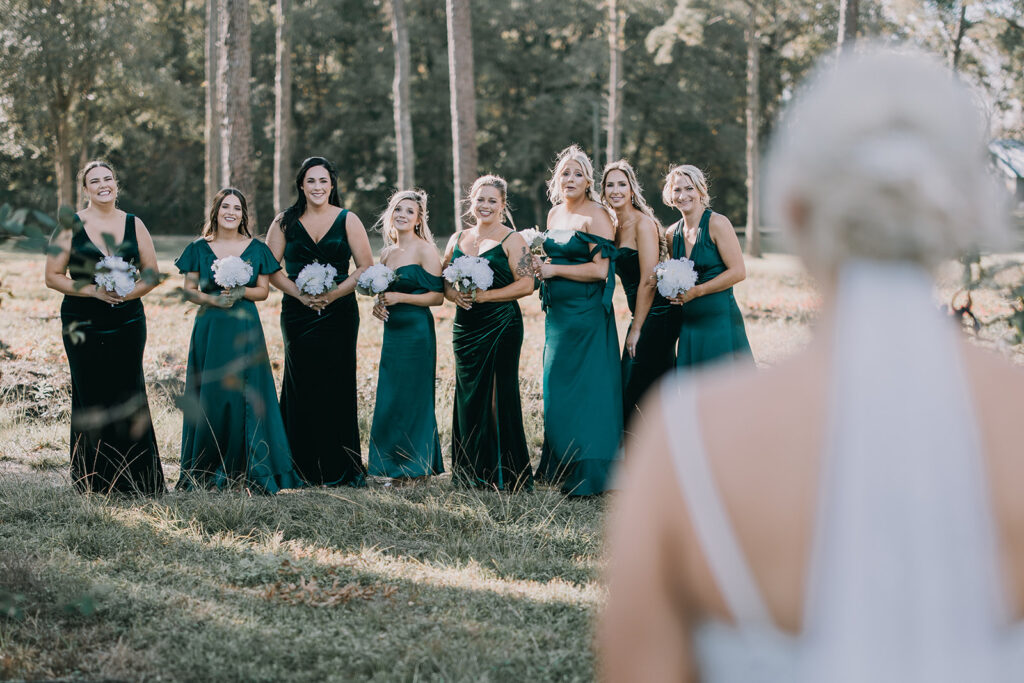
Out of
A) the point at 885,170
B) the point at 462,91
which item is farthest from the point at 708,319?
the point at 462,91

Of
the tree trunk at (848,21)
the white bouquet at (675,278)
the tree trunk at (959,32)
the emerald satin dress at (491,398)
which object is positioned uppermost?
the tree trunk at (959,32)

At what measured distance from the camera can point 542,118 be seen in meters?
47.2

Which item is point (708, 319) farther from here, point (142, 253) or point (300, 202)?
point (142, 253)

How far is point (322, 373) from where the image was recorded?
744 cm

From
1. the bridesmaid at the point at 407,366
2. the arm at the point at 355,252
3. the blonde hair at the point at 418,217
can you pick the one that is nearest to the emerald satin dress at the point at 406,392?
the bridesmaid at the point at 407,366

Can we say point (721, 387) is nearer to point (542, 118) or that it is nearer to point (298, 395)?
point (298, 395)

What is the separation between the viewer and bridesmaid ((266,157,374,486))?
24.3 ft

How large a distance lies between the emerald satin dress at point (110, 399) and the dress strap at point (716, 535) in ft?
20.3

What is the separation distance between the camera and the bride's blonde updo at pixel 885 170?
124cm

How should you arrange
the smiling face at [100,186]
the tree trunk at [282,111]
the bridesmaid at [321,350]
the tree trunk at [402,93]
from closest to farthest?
the smiling face at [100,186]
the bridesmaid at [321,350]
the tree trunk at [402,93]
the tree trunk at [282,111]

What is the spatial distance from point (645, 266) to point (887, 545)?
6257 mm

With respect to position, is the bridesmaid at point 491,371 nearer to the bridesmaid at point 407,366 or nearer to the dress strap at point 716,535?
the bridesmaid at point 407,366

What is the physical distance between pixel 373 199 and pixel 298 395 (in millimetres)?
43071

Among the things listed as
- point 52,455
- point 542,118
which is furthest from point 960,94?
point 542,118
